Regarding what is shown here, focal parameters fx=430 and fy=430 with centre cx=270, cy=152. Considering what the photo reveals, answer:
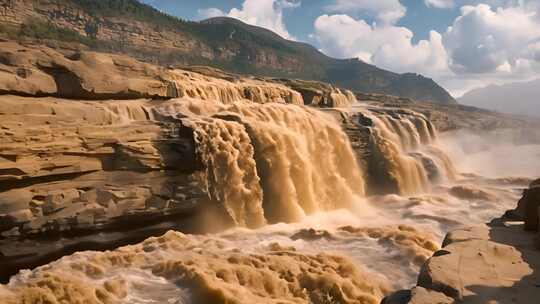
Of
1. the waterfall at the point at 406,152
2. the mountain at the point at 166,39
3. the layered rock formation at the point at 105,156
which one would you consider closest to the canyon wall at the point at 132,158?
the layered rock formation at the point at 105,156

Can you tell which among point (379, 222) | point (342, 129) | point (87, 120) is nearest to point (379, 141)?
point (342, 129)

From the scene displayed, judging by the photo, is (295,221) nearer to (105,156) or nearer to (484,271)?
(105,156)

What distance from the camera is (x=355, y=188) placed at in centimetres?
1680

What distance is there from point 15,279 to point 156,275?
100 inches

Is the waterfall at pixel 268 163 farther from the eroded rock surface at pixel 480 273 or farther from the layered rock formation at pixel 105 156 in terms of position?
the eroded rock surface at pixel 480 273

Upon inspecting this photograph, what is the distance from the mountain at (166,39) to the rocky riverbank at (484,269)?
1211 inches

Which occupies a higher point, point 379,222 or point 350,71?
point 350,71

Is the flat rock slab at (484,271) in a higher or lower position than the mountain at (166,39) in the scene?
lower

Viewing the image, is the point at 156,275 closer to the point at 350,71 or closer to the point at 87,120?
the point at 87,120

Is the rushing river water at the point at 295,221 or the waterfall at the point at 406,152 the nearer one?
the rushing river water at the point at 295,221

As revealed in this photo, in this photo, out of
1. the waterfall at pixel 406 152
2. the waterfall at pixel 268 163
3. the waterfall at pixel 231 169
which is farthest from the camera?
the waterfall at pixel 406 152

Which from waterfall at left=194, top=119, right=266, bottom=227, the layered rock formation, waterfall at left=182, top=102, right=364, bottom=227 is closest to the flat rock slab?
waterfall at left=194, top=119, right=266, bottom=227

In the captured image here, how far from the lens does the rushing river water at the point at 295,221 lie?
7047 millimetres

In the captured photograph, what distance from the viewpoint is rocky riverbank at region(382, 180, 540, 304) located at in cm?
429
